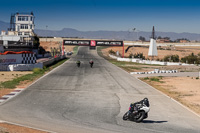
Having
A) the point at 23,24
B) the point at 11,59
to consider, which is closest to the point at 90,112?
the point at 11,59

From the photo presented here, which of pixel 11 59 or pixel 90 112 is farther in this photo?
pixel 11 59

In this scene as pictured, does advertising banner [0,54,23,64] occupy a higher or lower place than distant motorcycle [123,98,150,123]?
higher

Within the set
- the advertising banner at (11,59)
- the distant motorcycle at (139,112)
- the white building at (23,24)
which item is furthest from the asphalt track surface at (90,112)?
the white building at (23,24)

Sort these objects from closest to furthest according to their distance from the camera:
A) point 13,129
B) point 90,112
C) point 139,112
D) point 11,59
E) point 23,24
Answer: point 13,129 < point 139,112 < point 90,112 < point 11,59 < point 23,24

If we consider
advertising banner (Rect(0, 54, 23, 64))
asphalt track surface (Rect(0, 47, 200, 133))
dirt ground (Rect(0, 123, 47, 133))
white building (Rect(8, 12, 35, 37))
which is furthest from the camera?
white building (Rect(8, 12, 35, 37))

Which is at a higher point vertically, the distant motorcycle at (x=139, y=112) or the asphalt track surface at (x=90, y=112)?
the distant motorcycle at (x=139, y=112)

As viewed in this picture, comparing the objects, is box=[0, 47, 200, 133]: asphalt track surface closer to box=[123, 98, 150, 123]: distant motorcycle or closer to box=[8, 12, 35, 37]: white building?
box=[123, 98, 150, 123]: distant motorcycle

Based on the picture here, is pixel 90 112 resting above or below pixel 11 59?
below

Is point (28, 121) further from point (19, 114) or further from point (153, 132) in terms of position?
point (153, 132)

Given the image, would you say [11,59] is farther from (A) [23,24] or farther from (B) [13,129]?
(A) [23,24]

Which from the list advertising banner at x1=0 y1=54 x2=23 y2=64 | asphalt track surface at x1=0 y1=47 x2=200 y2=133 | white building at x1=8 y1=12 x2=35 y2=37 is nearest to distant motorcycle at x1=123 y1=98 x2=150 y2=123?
asphalt track surface at x1=0 y1=47 x2=200 y2=133

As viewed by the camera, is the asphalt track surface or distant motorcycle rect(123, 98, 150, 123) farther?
distant motorcycle rect(123, 98, 150, 123)

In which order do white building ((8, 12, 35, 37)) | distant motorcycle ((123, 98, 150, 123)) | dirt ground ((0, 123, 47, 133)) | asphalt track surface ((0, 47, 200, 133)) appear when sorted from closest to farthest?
dirt ground ((0, 123, 47, 133)), asphalt track surface ((0, 47, 200, 133)), distant motorcycle ((123, 98, 150, 123)), white building ((8, 12, 35, 37))

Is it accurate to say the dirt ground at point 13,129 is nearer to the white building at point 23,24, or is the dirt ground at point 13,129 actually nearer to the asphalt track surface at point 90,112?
the asphalt track surface at point 90,112
